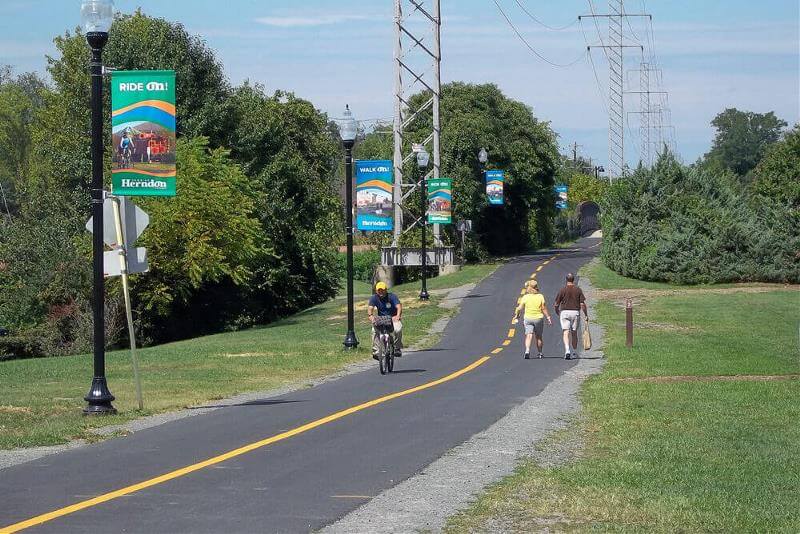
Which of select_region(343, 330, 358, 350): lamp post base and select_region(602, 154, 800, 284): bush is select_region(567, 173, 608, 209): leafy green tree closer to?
select_region(602, 154, 800, 284): bush

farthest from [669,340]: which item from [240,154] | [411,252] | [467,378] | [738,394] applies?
[240,154]

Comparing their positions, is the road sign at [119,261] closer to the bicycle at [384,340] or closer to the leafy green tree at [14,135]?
the bicycle at [384,340]

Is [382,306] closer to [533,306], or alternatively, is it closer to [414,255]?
[533,306]

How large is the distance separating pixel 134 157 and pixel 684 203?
1702 inches

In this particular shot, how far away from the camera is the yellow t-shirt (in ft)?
88.8

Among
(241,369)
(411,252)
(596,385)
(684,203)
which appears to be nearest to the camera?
(596,385)

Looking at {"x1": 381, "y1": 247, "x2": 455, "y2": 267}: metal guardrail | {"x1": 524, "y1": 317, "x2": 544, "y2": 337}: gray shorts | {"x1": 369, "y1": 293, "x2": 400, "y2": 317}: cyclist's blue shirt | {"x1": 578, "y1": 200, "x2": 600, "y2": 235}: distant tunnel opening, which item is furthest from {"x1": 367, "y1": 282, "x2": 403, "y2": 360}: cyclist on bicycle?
{"x1": 578, "y1": 200, "x2": 600, "y2": 235}: distant tunnel opening

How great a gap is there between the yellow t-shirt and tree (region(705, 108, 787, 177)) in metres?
142

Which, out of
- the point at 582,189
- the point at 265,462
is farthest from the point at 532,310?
the point at 582,189

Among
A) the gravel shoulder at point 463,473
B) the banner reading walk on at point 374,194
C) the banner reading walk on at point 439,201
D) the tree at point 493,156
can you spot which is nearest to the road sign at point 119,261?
the gravel shoulder at point 463,473

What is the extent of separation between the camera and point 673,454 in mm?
A: 12102

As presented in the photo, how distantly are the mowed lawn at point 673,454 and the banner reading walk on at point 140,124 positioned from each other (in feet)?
24.9

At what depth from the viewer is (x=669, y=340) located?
31.6m

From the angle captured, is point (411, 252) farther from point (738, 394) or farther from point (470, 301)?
point (738, 394)
